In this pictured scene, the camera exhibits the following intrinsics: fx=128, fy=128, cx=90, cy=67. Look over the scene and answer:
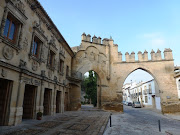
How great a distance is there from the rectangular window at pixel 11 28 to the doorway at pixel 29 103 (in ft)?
10.5

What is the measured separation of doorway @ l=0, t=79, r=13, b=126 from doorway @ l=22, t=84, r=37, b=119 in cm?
211

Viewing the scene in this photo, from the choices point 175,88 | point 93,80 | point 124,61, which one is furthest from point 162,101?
point 93,80

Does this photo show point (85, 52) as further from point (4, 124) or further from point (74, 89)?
point (4, 124)

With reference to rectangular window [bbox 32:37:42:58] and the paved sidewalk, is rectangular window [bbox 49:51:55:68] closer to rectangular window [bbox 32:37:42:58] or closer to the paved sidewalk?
rectangular window [bbox 32:37:42:58]

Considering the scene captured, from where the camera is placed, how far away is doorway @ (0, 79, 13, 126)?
5.68 meters

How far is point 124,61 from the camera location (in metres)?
17.6

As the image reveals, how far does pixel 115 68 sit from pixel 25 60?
41.5ft

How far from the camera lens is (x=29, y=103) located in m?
8.03

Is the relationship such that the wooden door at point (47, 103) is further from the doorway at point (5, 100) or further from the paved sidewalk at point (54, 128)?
the doorway at point (5, 100)

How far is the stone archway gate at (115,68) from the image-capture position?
16.1m

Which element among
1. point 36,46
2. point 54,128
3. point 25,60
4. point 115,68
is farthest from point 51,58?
point 115,68

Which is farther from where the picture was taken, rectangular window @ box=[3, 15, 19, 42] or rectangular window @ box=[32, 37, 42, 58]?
rectangular window @ box=[32, 37, 42, 58]

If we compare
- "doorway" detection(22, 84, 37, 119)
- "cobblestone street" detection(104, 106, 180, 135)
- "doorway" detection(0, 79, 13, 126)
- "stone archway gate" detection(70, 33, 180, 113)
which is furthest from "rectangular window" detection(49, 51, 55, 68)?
"cobblestone street" detection(104, 106, 180, 135)

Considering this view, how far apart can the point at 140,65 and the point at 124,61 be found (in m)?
2.17
